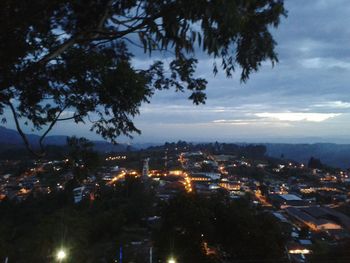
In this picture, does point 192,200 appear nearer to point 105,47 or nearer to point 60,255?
point 60,255

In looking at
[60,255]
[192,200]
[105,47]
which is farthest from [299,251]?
[105,47]

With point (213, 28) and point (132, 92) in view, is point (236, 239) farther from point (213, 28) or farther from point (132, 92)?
point (213, 28)

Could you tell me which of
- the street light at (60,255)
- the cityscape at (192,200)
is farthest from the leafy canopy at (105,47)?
the street light at (60,255)

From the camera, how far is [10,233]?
17.4m

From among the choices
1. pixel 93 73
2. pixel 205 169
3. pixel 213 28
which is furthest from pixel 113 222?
pixel 205 169

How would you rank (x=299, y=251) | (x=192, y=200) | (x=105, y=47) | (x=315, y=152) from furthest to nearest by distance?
(x=315, y=152)
(x=299, y=251)
(x=192, y=200)
(x=105, y=47)

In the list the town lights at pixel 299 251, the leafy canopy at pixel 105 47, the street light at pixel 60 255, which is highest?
the leafy canopy at pixel 105 47

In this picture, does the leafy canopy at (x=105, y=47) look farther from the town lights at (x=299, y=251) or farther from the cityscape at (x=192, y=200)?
the town lights at (x=299, y=251)

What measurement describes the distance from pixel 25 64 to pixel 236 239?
8.49 metres

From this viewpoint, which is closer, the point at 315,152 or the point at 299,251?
the point at 299,251

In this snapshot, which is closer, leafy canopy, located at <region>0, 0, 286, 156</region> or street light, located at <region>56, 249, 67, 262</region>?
leafy canopy, located at <region>0, 0, 286, 156</region>

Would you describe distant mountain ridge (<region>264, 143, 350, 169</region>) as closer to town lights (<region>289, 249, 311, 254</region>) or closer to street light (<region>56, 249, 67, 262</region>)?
town lights (<region>289, 249, 311, 254</region>)

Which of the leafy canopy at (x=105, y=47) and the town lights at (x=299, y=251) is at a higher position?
the leafy canopy at (x=105, y=47)

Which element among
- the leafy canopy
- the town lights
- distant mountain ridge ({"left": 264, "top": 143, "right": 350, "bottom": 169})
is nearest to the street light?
the leafy canopy
